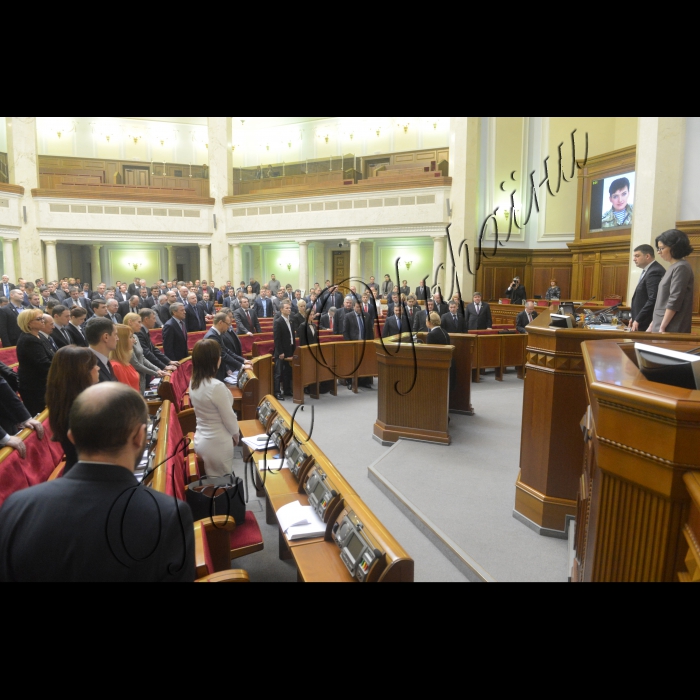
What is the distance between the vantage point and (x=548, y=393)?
3.25m

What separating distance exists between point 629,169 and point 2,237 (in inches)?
713

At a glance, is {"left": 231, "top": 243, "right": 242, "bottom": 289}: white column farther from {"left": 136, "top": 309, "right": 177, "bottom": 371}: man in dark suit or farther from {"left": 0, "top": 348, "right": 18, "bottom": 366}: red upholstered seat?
{"left": 136, "top": 309, "right": 177, "bottom": 371}: man in dark suit

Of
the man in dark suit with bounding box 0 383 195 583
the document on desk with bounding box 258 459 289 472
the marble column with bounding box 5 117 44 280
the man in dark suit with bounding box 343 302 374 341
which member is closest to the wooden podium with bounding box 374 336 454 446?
the document on desk with bounding box 258 459 289 472

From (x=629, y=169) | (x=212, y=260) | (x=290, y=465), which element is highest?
(x=629, y=169)

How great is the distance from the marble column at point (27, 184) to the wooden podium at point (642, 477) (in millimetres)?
19556

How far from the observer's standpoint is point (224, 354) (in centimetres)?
601

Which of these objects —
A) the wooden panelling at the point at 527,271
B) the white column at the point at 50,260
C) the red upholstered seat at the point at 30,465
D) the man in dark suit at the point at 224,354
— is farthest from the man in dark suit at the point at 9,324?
the wooden panelling at the point at 527,271

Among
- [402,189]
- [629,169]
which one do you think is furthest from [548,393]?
[402,189]

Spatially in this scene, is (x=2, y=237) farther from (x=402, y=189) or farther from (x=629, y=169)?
(x=629, y=169)

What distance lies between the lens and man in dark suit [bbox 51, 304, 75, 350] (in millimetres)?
5074

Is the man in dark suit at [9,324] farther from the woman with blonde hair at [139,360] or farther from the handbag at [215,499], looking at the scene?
the handbag at [215,499]

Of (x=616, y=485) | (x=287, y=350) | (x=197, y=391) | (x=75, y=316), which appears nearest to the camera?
(x=616, y=485)

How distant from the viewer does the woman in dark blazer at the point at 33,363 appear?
400 cm

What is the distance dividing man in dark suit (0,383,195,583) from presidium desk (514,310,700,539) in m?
2.51
